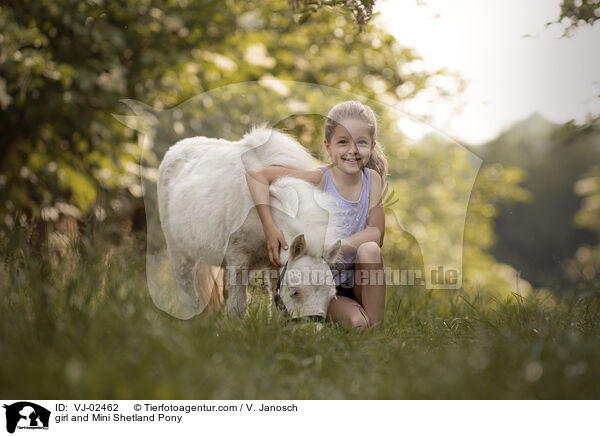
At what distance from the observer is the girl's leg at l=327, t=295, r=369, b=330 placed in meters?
3.26

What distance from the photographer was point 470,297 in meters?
4.62

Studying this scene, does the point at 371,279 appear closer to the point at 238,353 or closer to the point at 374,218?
the point at 374,218

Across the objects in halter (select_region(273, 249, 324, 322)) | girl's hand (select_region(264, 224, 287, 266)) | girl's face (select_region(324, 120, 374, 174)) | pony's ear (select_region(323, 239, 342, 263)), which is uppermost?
girl's face (select_region(324, 120, 374, 174))

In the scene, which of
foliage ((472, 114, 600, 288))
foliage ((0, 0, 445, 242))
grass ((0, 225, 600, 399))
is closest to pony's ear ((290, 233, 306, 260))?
grass ((0, 225, 600, 399))

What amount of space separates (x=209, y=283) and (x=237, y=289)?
0.84 m

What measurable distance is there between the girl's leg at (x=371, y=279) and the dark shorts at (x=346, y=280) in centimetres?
6

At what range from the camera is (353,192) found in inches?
140

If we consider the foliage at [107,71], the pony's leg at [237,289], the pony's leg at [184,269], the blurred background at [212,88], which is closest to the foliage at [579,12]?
the blurred background at [212,88]

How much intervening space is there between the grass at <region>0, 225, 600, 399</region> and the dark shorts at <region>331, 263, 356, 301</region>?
43 centimetres

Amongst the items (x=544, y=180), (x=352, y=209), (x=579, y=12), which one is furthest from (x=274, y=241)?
(x=544, y=180)

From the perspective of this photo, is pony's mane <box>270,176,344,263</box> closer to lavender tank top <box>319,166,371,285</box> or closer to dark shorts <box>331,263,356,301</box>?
lavender tank top <box>319,166,371,285</box>

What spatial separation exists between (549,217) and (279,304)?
44.9ft

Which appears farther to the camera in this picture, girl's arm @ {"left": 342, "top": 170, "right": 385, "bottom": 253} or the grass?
girl's arm @ {"left": 342, "top": 170, "right": 385, "bottom": 253}
